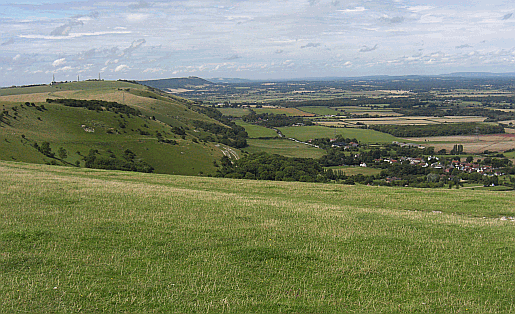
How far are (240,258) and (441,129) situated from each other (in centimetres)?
→ 15536

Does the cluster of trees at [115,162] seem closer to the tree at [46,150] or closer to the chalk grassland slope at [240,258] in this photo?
the tree at [46,150]

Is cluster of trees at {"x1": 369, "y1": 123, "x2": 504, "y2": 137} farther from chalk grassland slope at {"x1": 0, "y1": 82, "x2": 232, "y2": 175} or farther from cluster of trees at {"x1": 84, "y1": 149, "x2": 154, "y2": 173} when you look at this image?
cluster of trees at {"x1": 84, "y1": 149, "x2": 154, "y2": 173}

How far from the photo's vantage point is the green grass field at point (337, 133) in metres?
140

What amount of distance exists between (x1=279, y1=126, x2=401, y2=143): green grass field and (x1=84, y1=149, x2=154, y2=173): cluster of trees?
7617 cm

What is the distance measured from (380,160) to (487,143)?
38203mm

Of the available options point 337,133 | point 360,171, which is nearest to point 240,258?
point 360,171

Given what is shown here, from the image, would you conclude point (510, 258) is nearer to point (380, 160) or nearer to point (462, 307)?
point (462, 307)

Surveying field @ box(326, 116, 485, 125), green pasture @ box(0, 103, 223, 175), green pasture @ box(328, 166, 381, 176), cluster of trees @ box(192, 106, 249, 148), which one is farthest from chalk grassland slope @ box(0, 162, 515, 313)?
field @ box(326, 116, 485, 125)

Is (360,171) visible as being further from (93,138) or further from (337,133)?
(93,138)

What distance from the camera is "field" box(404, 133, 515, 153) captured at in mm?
110319

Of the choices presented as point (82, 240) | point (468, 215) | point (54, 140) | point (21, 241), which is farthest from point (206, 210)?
point (54, 140)

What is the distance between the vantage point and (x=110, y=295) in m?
9.91

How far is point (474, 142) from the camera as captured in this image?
122 meters

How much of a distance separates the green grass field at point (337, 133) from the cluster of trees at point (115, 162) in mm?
76174
